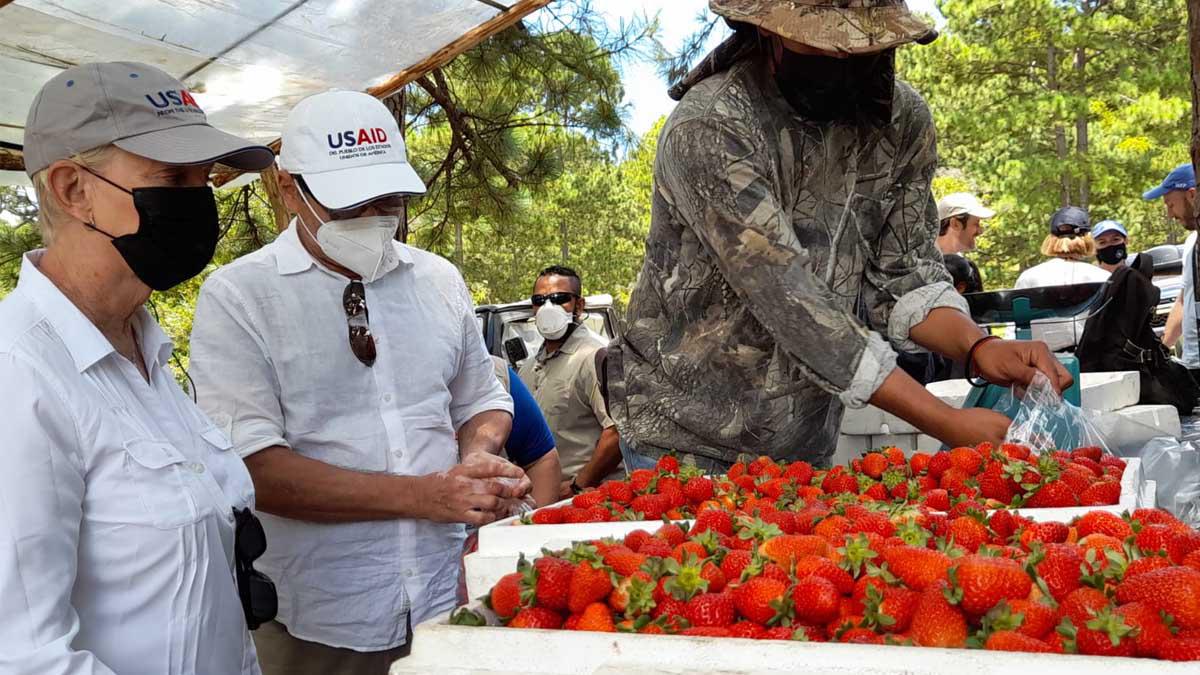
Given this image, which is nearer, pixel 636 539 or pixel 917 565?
pixel 917 565

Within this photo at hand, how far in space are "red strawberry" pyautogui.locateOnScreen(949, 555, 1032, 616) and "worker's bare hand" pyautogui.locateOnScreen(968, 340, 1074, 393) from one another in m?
1.24

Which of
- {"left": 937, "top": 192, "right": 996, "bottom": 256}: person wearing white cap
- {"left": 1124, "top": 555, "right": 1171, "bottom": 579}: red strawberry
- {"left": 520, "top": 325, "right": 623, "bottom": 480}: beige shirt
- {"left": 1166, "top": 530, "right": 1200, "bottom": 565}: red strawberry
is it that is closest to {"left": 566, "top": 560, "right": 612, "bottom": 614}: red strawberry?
{"left": 1124, "top": 555, "right": 1171, "bottom": 579}: red strawberry

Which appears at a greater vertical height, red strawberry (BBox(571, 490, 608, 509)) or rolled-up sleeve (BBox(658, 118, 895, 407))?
rolled-up sleeve (BBox(658, 118, 895, 407))

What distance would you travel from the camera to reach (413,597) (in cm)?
261

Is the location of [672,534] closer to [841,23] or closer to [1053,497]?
[1053,497]

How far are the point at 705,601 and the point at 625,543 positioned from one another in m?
0.34

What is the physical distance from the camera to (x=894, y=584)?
161cm

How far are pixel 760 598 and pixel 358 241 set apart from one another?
1.48 metres

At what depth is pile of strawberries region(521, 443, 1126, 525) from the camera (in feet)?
Result: 7.08

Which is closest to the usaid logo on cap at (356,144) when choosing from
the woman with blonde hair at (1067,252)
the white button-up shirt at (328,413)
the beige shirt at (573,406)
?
the white button-up shirt at (328,413)

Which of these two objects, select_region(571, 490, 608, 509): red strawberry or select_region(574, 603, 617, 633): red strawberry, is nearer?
select_region(574, 603, 617, 633): red strawberry

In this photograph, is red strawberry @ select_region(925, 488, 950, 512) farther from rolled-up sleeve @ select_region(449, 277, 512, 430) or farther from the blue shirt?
the blue shirt

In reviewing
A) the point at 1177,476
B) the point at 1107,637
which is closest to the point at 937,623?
the point at 1107,637

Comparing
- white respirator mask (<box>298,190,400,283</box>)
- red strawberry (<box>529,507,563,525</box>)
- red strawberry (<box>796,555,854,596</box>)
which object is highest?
white respirator mask (<box>298,190,400,283</box>)
